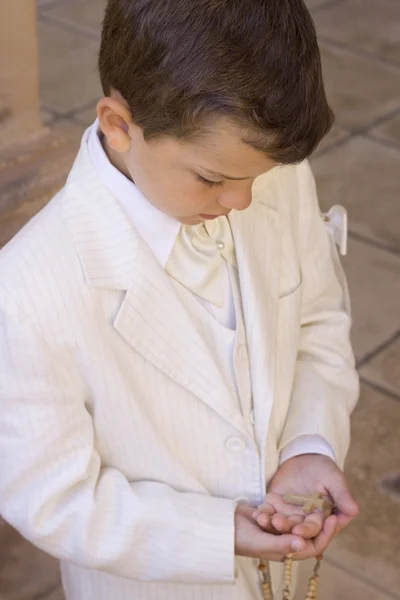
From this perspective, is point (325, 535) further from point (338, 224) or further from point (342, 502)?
point (338, 224)

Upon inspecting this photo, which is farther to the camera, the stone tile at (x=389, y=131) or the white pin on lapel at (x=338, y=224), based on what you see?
the stone tile at (x=389, y=131)

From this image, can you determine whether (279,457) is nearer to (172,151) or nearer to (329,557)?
(172,151)

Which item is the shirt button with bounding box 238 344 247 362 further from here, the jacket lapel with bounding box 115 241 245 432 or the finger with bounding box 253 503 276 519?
the finger with bounding box 253 503 276 519

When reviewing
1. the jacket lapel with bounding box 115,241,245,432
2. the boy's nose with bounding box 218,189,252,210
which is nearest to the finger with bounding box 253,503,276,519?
the jacket lapel with bounding box 115,241,245,432

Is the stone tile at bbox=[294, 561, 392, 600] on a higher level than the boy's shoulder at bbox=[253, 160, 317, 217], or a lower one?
lower

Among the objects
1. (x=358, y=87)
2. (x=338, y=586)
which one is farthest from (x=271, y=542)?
(x=358, y=87)

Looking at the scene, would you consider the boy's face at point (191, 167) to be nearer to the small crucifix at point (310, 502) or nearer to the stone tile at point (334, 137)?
the small crucifix at point (310, 502)

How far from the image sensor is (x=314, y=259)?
4.16ft

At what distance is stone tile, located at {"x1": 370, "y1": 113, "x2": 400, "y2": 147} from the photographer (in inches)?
114

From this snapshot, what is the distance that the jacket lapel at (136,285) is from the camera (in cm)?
100

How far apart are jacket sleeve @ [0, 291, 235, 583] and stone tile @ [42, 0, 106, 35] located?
2517 mm

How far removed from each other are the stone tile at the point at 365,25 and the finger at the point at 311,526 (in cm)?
246

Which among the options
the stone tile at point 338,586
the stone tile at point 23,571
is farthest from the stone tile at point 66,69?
the stone tile at point 338,586

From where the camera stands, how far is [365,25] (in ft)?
11.5
